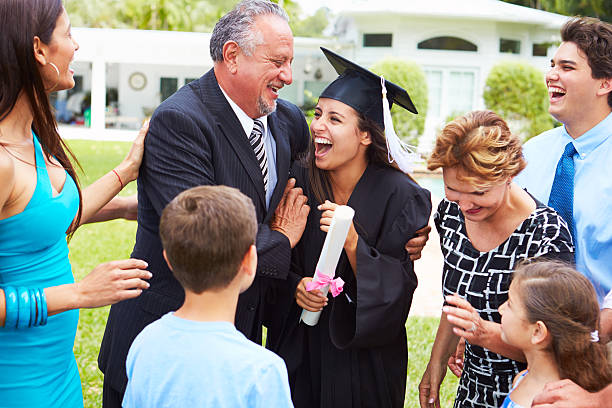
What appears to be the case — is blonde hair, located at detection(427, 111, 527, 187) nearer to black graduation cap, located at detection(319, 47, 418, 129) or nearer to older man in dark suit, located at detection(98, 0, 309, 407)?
black graduation cap, located at detection(319, 47, 418, 129)

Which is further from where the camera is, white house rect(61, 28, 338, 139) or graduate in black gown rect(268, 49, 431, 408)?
white house rect(61, 28, 338, 139)

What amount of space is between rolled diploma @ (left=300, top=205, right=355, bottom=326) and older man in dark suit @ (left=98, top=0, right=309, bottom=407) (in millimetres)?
192

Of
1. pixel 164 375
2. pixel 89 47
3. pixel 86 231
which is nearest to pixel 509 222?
pixel 164 375

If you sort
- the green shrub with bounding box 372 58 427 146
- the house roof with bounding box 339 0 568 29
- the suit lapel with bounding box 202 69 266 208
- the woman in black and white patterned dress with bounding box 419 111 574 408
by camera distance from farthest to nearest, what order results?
the house roof with bounding box 339 0 568 29, the green shrub with bounding box 372 58 427 146, the suit lapel with bounding box 202 69 266 208, the woman in black and white patterned dress with bounding box 419 111 574 408

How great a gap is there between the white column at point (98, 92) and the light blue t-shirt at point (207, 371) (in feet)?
89.0

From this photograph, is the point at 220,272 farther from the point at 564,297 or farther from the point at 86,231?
the point at 86,231

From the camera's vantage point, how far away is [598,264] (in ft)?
10.5

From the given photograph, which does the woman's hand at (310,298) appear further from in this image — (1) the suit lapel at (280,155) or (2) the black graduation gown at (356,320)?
(1) the suit lapel at (280,155)

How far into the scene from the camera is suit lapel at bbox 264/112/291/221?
3.29 metres

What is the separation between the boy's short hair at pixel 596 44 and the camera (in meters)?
3.30

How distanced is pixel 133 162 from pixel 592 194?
2.17m

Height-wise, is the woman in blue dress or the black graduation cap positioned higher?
the black graduation cap

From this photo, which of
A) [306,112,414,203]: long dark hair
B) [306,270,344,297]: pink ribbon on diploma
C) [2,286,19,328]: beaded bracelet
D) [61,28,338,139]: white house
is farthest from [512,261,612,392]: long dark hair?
[61,28,338,139]: white house

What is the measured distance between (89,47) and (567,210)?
1060 inches
